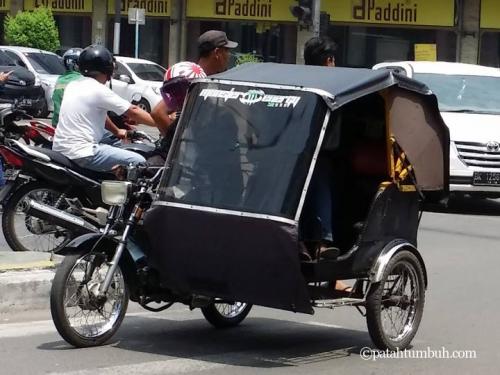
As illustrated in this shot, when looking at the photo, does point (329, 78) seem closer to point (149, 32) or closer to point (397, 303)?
point (397, 303)

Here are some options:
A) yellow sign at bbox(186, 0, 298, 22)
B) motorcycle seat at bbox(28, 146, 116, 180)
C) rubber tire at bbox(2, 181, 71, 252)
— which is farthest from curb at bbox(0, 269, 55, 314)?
yellow sign at bbox(186, 0, 298, 22)

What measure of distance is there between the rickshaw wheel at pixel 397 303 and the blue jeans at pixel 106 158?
8.54 ft

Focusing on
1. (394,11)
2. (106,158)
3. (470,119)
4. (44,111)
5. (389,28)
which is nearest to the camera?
(106,158)

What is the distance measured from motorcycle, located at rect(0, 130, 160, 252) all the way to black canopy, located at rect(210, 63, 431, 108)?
199cm

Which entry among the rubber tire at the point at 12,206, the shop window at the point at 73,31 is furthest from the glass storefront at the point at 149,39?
the rubber tire at the point at 12,206

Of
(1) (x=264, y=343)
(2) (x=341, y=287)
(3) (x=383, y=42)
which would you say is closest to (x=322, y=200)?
(2) (x=341, y=287)

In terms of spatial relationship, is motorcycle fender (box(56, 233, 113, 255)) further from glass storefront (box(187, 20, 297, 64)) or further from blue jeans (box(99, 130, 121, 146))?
glass storefront (box(187, 20, 297, 64))

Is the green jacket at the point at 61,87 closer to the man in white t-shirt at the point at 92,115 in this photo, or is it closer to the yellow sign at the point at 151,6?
the man in white t-shirt at the point at 92,115

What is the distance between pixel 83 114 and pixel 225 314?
2.03 metres

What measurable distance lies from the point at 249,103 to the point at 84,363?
178 centimetres

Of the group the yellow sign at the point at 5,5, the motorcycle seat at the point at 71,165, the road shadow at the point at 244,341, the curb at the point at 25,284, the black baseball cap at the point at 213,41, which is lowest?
the road shadow at the point at 244,341

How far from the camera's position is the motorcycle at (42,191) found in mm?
8523

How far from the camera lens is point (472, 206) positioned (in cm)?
1505

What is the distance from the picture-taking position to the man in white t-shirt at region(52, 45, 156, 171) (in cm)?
Result: 798
